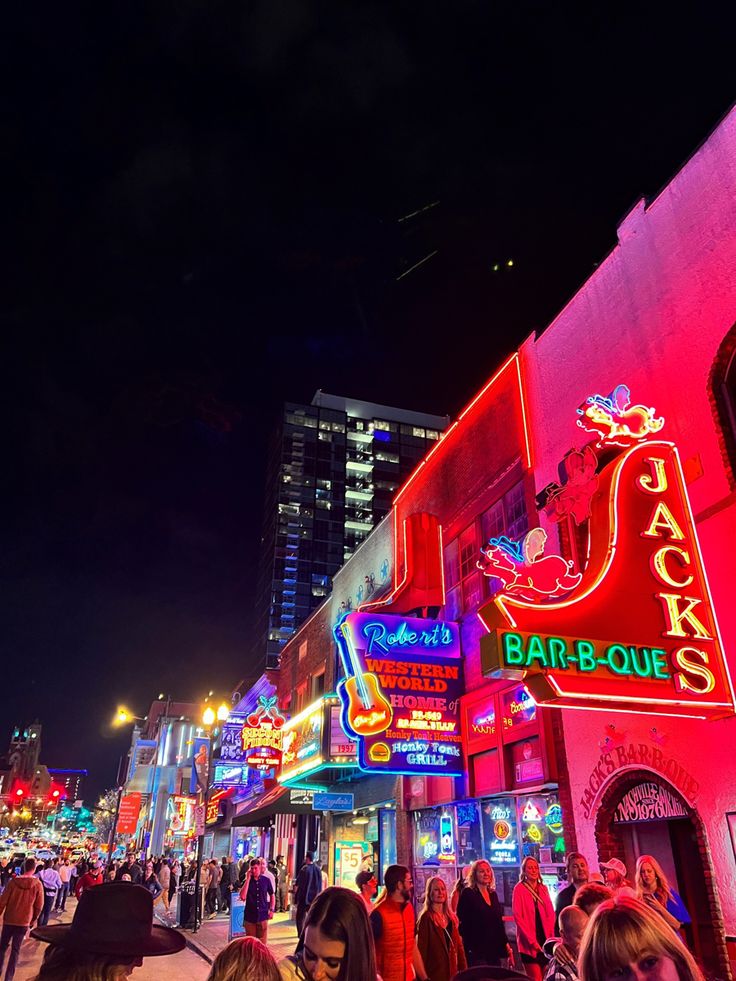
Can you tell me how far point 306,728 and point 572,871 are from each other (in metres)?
14.3

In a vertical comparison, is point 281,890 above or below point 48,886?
below

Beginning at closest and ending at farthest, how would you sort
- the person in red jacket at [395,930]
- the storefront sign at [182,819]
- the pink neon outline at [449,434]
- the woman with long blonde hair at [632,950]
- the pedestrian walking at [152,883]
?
1. the woman with long blonde hair at [632,950]
2. the person in red jacket at [395,930]
3. the pink neon outline at [449,434]
4. the pedestrian walking at [152,883]
5. the storefront sign at [182,819]

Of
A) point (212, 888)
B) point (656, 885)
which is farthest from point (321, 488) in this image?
point (656, 885)

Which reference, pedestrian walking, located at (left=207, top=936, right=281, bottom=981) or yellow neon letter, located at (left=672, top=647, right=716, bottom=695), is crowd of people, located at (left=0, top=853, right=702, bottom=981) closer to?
pedestrian walking, located at (left=207, top=936, right=281, bottom=981)

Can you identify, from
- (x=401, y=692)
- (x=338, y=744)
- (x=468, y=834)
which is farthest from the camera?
(x=338, y=744)

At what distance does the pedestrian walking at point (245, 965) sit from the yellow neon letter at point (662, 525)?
793 cm

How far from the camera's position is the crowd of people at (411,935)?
2.72 meters

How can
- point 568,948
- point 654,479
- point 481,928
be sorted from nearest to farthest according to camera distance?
point 568,948, point 481,928, point 654,479

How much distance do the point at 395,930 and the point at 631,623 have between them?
4.59 m

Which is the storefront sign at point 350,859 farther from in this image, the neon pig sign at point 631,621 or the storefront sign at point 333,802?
the neon pig sign at point 631,621

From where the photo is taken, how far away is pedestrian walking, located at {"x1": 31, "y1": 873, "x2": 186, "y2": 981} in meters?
2.98

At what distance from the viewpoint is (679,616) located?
29.7 feet

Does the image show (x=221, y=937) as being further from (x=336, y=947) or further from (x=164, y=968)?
(x=336, y=947)

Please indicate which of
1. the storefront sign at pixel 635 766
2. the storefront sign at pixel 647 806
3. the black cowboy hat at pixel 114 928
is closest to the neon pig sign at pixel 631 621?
the storefront sign at pixel 635 766
